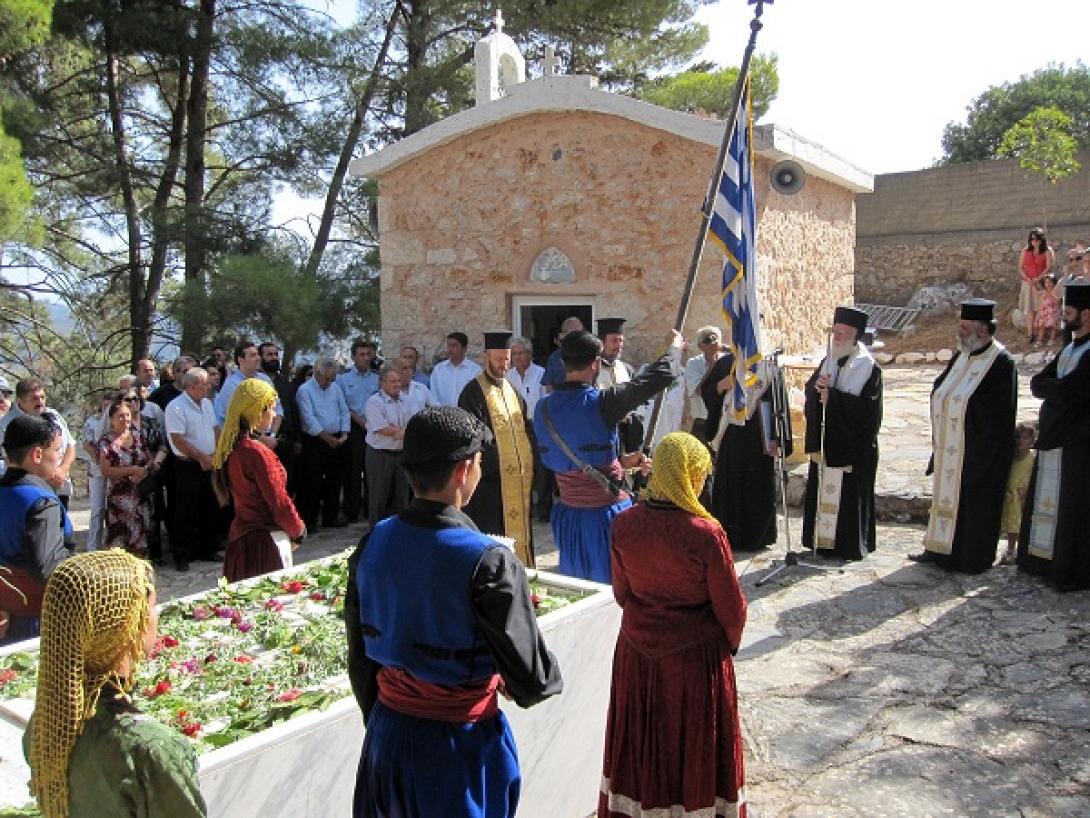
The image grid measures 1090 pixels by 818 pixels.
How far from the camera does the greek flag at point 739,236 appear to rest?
6.27m

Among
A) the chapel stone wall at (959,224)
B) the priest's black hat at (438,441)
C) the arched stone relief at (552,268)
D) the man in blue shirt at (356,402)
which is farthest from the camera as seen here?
the chapel stone wall at (959,224)

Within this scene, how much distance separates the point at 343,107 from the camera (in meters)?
15.6

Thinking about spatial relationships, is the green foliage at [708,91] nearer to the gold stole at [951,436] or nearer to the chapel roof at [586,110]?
the chapel roof at [586,110]

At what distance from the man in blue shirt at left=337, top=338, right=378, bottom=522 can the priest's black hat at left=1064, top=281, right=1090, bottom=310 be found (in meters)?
6.20

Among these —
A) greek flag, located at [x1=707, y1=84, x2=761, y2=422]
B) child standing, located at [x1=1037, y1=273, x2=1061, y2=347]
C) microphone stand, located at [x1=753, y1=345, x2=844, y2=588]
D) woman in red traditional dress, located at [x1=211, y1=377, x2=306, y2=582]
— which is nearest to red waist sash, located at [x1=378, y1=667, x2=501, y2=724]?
woman in red traditional dress, located at [x1=211, y1=377, x2=306, y2=582]

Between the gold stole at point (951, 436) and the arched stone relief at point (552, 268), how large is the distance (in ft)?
14.7

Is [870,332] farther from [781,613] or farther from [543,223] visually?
[543,223]

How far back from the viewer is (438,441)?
264 cm

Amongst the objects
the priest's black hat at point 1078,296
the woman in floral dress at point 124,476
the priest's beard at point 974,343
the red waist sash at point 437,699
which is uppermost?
the priest's black hat at point 1078,296

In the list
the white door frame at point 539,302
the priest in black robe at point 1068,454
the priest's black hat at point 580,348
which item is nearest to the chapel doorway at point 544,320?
the white door frame at point 539,302

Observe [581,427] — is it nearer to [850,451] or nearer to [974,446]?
[850,451]

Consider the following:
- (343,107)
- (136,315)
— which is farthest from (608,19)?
(136,315)

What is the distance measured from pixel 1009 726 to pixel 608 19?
1428cm

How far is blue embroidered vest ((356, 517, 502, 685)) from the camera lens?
2.53 m
